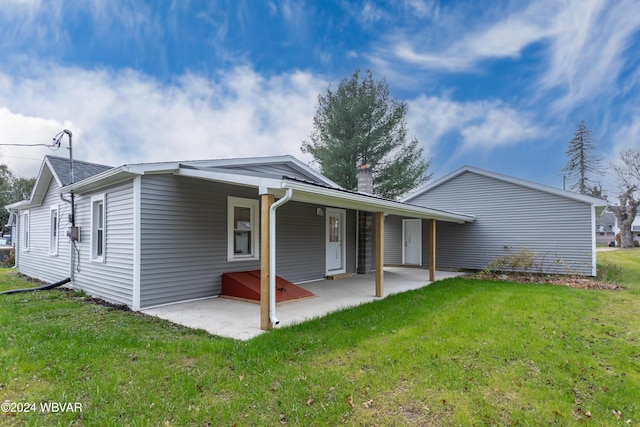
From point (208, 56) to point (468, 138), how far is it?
13.0 m

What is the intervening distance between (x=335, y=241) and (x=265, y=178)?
6.08 m

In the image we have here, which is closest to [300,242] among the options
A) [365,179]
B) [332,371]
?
[365,179]

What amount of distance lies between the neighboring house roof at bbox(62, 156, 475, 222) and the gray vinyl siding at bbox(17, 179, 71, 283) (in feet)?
4.39

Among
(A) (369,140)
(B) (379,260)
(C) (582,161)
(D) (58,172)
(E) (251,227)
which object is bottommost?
(B) (379,260)

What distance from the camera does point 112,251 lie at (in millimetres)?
6523

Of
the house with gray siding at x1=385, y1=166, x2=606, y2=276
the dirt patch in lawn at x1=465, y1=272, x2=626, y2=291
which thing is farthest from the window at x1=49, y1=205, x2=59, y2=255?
the dirt patch in lawn at x1=465, y1=272, x2=626, y2=291

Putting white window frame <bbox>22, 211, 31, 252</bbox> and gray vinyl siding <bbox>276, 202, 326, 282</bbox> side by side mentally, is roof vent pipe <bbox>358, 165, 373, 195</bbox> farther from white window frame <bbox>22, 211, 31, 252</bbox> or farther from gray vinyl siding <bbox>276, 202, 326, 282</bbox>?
white window frame <bbox>22, 211, 31, 252</bbox>

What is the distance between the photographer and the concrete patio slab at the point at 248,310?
4891 mm

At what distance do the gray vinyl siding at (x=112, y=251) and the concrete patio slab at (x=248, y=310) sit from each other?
0.93 metres

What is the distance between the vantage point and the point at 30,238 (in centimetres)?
1099

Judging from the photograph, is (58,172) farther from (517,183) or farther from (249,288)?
(517,183)

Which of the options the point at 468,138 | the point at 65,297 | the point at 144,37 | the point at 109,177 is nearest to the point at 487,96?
the point at 468,138

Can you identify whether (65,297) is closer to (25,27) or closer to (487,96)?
(25,27)

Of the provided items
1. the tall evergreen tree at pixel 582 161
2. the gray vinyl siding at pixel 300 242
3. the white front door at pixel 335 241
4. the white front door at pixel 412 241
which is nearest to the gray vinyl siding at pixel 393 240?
the white front door at pixel 412 241
